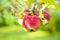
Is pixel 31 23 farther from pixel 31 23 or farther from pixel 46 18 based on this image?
pixel 46 18

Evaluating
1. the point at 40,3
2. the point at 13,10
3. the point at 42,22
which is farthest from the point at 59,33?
the point at 13,10

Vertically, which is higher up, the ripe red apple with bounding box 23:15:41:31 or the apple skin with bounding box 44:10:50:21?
the apple skin with bounding box 44:10:50:21

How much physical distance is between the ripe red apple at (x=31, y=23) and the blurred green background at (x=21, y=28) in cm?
3

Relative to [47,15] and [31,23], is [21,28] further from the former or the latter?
[47,15]

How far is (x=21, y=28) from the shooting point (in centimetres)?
88

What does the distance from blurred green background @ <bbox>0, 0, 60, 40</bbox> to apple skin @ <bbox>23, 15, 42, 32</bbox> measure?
0.03m

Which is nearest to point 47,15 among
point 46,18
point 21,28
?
point 46,18

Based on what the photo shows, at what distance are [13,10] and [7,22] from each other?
89 millimetres

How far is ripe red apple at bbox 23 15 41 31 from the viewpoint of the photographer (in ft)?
2.85

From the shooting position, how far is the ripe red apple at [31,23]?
0.87 metres

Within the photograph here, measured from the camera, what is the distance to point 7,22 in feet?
2.86

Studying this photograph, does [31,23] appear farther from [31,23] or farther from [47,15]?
[47,15]

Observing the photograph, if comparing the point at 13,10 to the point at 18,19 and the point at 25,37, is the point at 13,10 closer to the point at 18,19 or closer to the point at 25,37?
A: the point at 18,19

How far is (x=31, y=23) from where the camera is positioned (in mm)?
870
